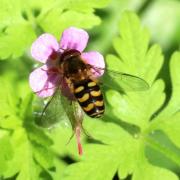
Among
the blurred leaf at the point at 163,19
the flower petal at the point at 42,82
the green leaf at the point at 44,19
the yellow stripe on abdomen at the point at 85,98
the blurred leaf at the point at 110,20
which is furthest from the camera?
the blurred leaf at the point at 163,19

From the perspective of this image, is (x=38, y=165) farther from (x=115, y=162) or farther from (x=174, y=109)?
(x=174, y=109)

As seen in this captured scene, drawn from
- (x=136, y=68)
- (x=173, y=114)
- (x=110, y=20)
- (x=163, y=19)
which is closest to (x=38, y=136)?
(x=136, y=68)

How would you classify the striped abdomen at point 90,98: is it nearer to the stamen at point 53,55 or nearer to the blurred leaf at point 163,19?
the stamen at point 53,55

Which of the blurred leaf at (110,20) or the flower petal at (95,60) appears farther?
the blurred leaf at (110,20)

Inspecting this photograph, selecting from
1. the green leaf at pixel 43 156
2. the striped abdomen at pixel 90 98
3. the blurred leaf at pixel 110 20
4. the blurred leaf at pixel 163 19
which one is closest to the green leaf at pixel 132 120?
the green leaf at pixel 43 156

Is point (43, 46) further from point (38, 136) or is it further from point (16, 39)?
point (38, 136)

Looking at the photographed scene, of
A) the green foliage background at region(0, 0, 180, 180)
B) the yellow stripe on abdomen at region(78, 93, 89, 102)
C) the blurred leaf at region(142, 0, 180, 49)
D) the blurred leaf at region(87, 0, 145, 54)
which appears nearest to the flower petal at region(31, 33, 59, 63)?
the green foliage background at region(0, 0, 180, 180)
